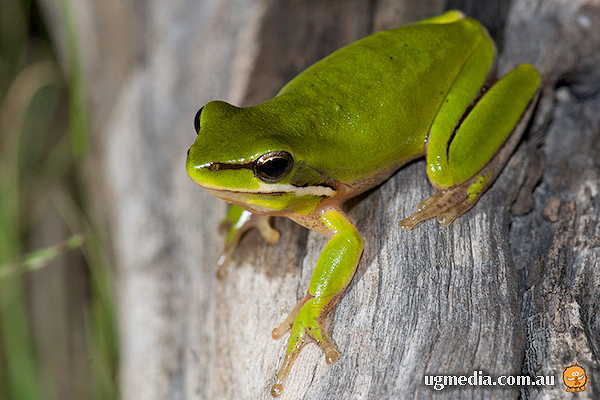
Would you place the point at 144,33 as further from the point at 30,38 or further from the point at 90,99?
the point at 30,38

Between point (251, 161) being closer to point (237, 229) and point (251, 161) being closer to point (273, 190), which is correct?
point (273, 190)

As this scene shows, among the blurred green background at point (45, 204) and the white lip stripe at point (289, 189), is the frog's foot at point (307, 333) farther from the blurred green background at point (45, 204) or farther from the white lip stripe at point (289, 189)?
the blurred green background at point (45, 204)

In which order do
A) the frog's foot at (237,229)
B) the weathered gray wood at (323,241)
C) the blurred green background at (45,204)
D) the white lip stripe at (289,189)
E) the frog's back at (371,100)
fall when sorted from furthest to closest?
the blurred green background at (45,204) → the frog's foot at (237,229) → the frog's back at (371,100) → the white lip stripe at (289,189) → the weathered gray wood at (323,241)

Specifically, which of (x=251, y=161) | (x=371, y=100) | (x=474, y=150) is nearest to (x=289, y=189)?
(x=251, y=161)

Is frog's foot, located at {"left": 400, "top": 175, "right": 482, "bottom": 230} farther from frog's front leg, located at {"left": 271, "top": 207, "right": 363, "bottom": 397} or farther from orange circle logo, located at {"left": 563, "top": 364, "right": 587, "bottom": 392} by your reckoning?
orange circle logo, located at {"left": 563, "top": 364, "right": 587, "bottom": 392}

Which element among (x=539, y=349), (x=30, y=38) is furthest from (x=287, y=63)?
(x=30, y=38)

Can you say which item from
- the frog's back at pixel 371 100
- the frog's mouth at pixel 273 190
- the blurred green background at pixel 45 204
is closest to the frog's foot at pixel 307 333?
the frog's mouth at pixel 273 190
